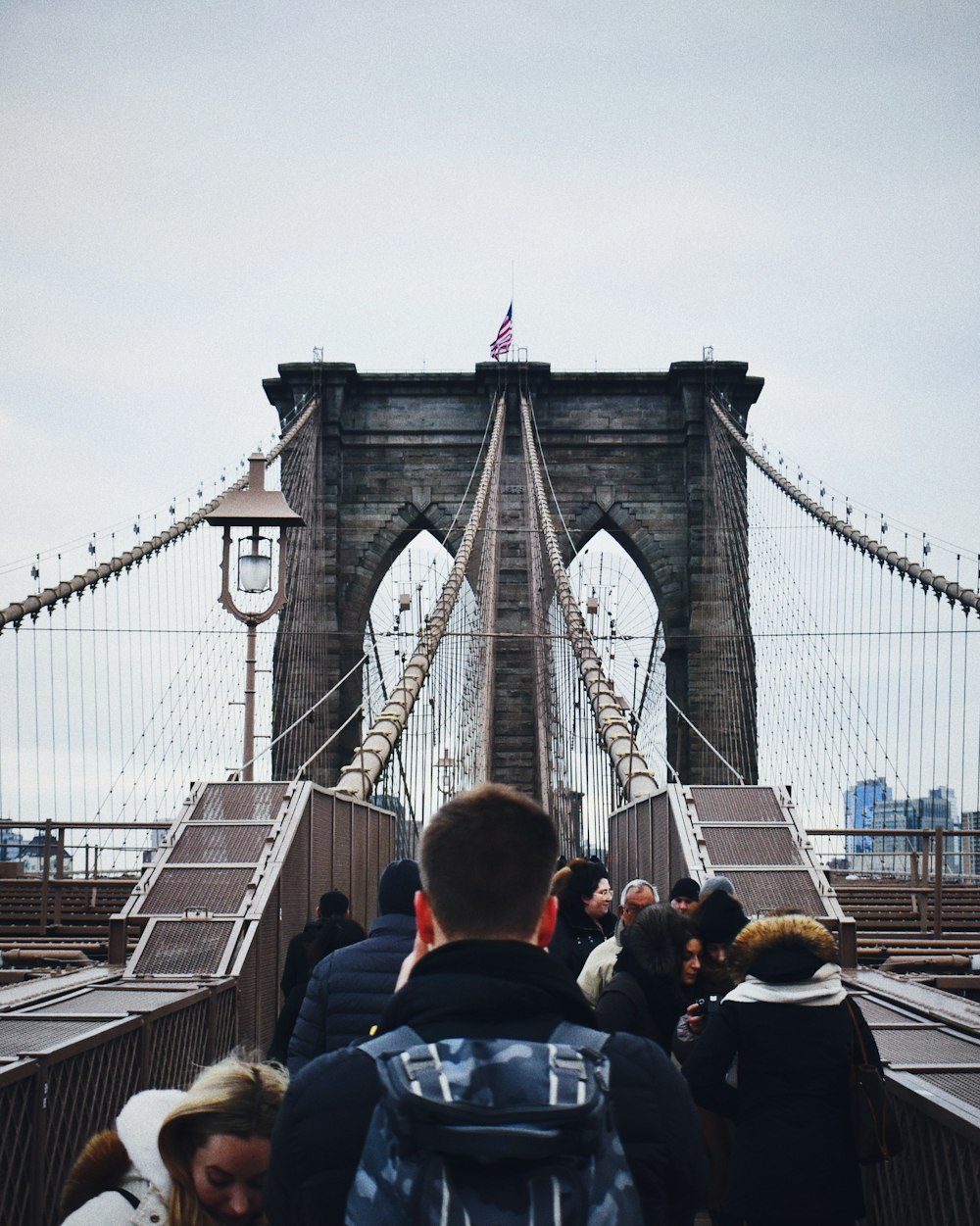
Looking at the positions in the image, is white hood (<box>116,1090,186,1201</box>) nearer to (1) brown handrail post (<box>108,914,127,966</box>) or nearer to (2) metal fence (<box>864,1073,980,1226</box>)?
(2) metal fence (<box>864,1073,980,1226</box>)

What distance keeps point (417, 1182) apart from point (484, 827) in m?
0.42

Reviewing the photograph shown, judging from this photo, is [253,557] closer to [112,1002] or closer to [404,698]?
[404,698]

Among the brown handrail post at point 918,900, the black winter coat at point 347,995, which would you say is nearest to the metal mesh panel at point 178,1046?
the black winter coat at point 347,995

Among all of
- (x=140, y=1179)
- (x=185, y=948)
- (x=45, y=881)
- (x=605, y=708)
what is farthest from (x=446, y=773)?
(x=140, y=1179)

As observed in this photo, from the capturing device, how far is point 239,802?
27.0 ft

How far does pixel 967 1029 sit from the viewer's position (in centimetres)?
434

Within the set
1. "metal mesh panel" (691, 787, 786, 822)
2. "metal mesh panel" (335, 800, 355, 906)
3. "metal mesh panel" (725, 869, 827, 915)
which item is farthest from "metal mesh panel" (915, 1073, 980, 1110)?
"metal mesh panel" (335, 800, 355, 906)

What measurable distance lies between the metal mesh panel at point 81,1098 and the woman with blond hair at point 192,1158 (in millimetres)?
1533

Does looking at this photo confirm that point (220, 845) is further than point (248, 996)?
Yes

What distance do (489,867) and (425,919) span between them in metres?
0.12

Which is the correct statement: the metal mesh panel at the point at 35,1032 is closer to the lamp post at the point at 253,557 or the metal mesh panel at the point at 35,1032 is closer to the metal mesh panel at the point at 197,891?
the metal mesh panel at the point at 197,891

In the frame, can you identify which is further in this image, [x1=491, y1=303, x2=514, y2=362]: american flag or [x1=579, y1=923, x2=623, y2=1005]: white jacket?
[x1=491, y1=303, x2=514, y2=362]: american flag

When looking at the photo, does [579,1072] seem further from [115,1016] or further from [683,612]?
[683,612]

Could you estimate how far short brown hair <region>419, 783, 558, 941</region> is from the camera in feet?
5.73
